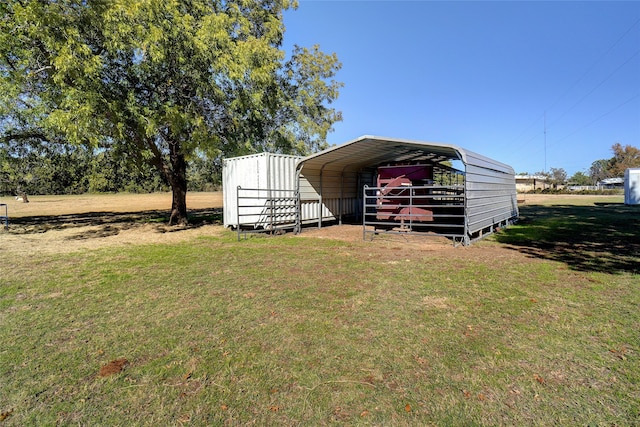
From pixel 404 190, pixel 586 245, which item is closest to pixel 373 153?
pixel 404 190

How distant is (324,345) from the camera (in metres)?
3.27

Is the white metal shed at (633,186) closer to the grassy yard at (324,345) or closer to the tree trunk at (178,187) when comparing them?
the grassy yard at (324,345)

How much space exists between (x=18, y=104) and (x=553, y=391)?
1540cm

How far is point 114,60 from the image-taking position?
10875 millimetres

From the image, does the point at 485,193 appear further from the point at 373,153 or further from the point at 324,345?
the point at 324,345

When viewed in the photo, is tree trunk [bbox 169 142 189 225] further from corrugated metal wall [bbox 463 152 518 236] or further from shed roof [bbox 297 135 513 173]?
corrugated metal wall [bbox 463 152 518 236]

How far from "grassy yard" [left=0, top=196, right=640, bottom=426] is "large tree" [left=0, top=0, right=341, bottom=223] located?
5.60 meters

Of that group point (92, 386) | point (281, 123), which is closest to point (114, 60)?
point (281, 123)

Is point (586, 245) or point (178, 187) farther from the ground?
point (178, 187)

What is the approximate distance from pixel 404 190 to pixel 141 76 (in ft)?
31.7

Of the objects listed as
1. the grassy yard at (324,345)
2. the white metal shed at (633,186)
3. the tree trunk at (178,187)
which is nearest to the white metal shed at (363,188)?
the tree trunk at (178,187)

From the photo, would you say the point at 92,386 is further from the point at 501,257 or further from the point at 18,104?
the point at 18,104

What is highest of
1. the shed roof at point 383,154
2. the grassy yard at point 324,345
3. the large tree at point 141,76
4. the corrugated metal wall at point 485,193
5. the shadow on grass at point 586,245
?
the large tree at point 141,76

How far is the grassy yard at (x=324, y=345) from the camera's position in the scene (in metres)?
2.35
